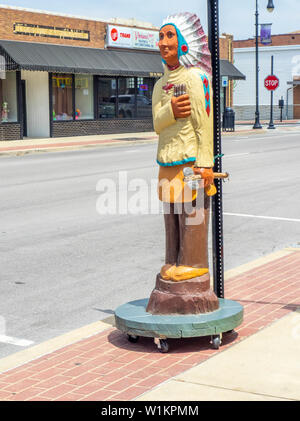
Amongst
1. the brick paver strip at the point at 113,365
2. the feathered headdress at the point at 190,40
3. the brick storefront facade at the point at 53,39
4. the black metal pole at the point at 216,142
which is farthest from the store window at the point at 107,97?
the feathered headdress at the point at 190,40

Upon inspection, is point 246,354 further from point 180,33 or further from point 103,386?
point 180,33

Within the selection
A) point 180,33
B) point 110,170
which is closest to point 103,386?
point 180,33

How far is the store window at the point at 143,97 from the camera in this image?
36688 millimetres

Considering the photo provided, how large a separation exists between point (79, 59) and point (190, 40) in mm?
27312

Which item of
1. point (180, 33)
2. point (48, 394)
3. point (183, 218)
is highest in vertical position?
point (180, 33)

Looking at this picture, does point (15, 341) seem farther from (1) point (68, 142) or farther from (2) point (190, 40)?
(1) point (68, 142)

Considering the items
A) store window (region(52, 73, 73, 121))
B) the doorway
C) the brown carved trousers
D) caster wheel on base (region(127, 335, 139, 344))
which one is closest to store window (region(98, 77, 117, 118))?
store window (region(52, 73, 73, 121))

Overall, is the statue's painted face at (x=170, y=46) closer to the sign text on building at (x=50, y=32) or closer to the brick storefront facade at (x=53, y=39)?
the brick storefront facade at (x=53, y=39)

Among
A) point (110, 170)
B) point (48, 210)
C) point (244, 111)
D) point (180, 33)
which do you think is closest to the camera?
point (180, 33)

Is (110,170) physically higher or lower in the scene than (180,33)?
lower

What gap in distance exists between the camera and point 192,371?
15.2ft

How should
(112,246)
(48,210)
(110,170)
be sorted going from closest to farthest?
(112,246) → (48,210) → (110,170)

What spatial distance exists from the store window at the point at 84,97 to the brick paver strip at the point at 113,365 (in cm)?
2805

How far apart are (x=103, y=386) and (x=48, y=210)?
25.0ft
